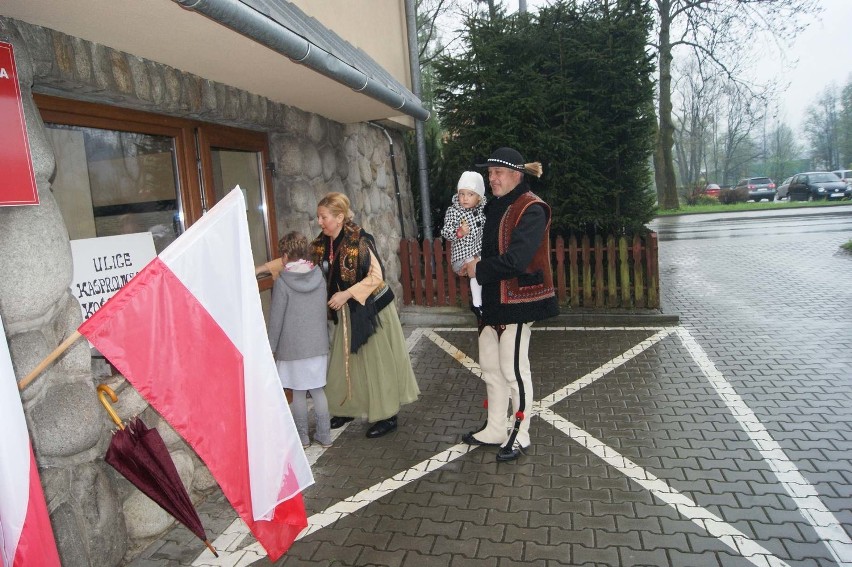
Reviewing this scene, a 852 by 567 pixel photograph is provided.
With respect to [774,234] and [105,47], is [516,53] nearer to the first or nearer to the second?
[105,47]

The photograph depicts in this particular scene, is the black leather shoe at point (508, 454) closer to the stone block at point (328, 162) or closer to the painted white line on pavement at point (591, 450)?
the painted white line on pavement at point (591, 450)

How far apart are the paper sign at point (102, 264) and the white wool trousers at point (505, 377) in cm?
232

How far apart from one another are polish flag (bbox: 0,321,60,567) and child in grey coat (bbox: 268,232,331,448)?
2.30m

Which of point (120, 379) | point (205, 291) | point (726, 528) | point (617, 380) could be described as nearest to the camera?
point (205, 291)

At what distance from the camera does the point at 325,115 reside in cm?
667

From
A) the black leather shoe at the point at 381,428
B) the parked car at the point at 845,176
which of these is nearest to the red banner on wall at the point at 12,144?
the black leather shoe at the point at 381,428

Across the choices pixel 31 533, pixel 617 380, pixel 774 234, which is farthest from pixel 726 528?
pixel 774 234

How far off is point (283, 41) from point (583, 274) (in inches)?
242

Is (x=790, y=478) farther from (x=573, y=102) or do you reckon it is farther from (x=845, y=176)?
(x=845, y=176)

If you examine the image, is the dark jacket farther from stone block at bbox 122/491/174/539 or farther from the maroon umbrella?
stone block at bbox 122/491/174/539

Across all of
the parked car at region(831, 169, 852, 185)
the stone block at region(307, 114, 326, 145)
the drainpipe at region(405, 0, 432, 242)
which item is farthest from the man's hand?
the parked car at region(831, 169, 852, 185)

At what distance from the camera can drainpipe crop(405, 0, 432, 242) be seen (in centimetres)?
946

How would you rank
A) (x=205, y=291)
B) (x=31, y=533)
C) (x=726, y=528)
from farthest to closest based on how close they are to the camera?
(x=726, y=528) → (x=205, y=291) → (x=31, y=533)

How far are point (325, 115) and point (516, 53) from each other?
12.6 feet
